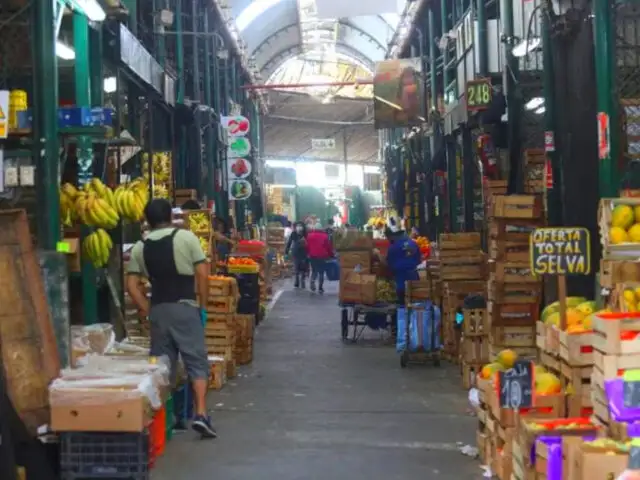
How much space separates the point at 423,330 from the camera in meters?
12.4

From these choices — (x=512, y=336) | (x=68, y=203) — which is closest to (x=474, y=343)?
(x=512, y=336)

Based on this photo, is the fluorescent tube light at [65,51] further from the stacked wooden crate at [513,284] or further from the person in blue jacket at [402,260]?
the person in blue jacket at [402,260]

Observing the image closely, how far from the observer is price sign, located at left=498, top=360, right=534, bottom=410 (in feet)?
20.6

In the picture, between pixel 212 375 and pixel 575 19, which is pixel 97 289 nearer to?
pixel 212 375

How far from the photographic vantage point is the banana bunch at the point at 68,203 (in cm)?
882

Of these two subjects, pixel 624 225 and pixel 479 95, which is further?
pixel 479 95

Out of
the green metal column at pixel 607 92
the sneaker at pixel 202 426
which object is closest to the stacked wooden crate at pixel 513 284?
the green metal column at pixel 607 92

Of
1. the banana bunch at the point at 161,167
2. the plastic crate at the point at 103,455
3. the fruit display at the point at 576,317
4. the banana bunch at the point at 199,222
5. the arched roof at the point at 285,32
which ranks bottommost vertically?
the plastic crate at the point at 103,455

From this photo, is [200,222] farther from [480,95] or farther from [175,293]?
[175,293]

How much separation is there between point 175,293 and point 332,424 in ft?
6.69

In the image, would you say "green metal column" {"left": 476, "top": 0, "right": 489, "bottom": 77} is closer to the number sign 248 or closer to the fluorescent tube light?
the number sign 248

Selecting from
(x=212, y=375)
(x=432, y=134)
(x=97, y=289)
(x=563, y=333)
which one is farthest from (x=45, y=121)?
(x=432, y=134)

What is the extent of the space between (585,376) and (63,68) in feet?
22.8

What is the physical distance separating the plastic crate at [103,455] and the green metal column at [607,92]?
4.82 m
